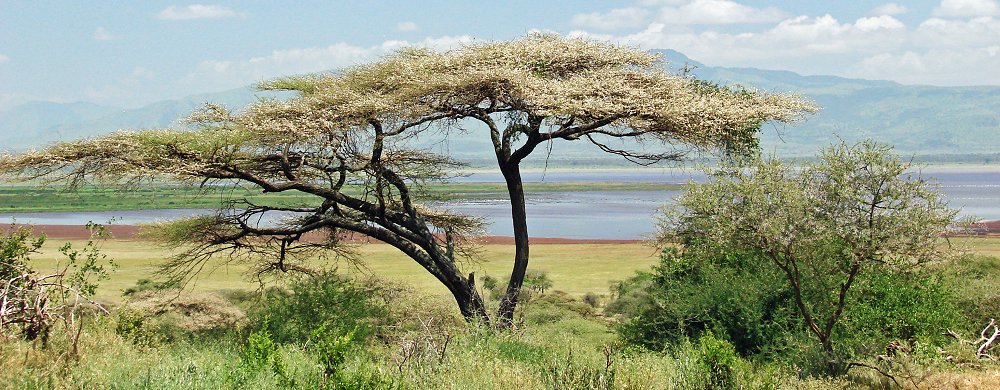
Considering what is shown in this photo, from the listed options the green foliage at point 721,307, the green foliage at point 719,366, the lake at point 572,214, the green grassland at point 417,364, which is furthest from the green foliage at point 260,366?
the lake at point 572,214

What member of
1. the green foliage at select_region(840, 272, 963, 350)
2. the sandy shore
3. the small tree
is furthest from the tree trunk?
the sandy shore

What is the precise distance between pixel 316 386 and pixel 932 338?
39.8 feet

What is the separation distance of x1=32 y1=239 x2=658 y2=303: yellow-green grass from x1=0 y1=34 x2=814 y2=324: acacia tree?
1070 cm

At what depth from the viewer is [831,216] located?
15.8 metres

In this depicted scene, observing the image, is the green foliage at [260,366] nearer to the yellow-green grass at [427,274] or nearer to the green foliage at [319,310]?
the green foliage at [319,310]

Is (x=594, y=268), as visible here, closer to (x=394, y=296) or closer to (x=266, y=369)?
(x=394, y=296)

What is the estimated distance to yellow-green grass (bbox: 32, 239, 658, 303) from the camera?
36.6m

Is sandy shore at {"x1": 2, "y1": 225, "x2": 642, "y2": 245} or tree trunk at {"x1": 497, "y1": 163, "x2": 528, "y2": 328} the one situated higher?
tree trunk at {"x1": 497, "y1": 163, "x2": 528, "y2": 328}

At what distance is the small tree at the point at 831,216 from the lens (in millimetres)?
15414

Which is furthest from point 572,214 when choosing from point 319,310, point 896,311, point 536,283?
point 896,311

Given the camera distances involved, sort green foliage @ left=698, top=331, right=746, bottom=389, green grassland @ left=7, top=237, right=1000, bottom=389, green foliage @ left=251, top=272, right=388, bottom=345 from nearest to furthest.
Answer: green grassland @ left=7, top=237, right=1000, bottom=389
green foliage @ left=698, top=331, right=746, bottom=389
green foliage @ left=251, top=272, right=388, bottom=345

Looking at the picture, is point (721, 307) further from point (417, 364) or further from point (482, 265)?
point (482, 265)

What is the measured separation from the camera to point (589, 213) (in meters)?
92.6

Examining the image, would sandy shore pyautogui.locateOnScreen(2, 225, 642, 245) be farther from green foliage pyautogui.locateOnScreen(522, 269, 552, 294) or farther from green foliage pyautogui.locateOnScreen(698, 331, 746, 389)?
green foliage pyautogui.locateOnScreen(698, 331, 746, 389)
